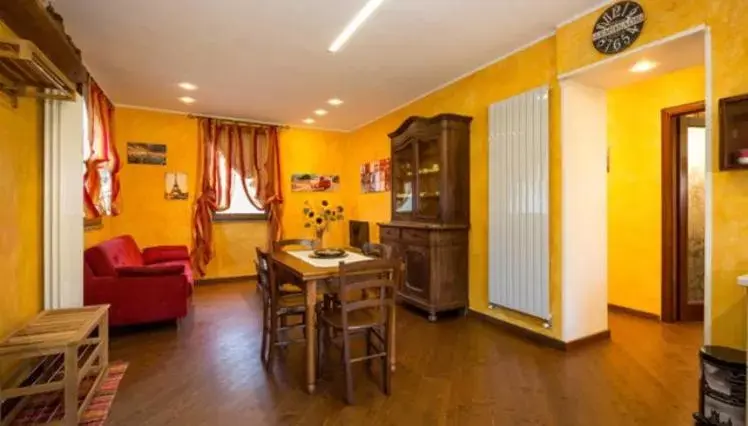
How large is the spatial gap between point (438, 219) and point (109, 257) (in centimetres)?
334

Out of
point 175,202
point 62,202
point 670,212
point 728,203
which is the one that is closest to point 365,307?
point 728,203

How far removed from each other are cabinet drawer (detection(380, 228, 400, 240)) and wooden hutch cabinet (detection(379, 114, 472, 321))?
5 cm

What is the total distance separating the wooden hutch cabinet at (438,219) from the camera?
3963mm

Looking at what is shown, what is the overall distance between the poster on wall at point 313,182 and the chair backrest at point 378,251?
3629mm

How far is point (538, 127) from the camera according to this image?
3281mm

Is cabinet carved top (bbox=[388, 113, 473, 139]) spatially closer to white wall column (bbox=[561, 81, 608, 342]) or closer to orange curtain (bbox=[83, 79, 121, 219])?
white wall column (bbox=[561, 81, 608, 342])

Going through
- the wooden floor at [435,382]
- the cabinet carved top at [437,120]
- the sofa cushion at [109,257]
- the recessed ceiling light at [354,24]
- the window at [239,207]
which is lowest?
the wooden floor at [435,382]

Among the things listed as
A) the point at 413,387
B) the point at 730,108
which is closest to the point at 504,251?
the point at 413,387

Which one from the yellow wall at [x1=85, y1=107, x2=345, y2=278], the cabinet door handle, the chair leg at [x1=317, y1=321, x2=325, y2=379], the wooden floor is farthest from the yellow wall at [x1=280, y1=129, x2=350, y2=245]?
the chair leg at [x1=317, y1=321, x2=325, y2=379]

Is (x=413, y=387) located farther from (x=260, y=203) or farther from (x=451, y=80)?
(x=260, y=203)

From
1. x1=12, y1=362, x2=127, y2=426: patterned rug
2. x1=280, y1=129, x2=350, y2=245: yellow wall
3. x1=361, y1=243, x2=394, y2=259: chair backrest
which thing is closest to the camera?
x1=12, y1=362, x2=127, y2=426: patterned rug

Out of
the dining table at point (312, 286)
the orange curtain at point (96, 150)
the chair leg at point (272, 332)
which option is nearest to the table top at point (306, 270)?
the dining table at point (312, 286)

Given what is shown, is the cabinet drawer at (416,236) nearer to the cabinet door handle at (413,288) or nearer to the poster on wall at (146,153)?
the cabinet door handle at (413,288)

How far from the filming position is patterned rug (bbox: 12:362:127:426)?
207 centimetres
